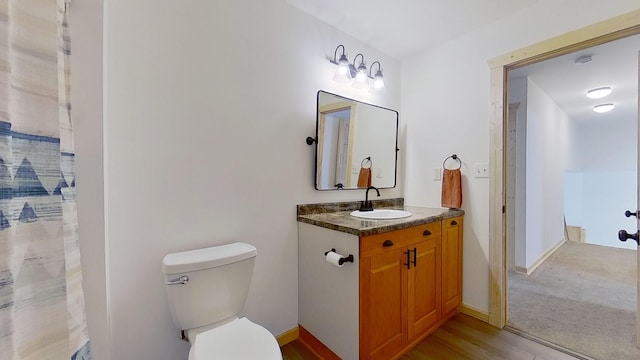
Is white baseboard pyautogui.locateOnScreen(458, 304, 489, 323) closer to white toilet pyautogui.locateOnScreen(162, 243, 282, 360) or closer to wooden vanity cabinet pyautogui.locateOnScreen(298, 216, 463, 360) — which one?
wooden vanity cabinet pyautogui.locateOnScreen(298, 216, 463, 360)

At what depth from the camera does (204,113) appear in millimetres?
1501

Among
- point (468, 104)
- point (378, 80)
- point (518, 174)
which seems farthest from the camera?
point (518, 174)

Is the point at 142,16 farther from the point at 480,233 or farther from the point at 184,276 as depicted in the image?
the point at 480,233

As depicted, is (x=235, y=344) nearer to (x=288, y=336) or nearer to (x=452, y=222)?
(x=288, y=336)

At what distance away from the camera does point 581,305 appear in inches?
90.4

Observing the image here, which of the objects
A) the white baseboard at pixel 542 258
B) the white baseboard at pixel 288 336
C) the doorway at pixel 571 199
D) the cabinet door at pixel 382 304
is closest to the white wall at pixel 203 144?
the white baseboard at pixel 288 336

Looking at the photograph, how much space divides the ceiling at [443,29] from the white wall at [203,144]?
0.84ft

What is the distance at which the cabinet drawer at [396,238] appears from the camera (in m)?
1.44

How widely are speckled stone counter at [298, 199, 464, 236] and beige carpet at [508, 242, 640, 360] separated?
1.04 meters

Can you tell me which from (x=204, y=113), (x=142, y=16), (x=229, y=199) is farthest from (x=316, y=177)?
(x=142, y=16)

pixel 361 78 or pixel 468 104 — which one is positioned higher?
→ pixel 361 78

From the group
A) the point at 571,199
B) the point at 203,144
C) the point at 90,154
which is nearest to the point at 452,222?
the point at 203,144

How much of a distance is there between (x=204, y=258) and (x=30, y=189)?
858 mm

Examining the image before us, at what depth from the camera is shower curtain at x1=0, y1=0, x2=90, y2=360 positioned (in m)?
0.47
